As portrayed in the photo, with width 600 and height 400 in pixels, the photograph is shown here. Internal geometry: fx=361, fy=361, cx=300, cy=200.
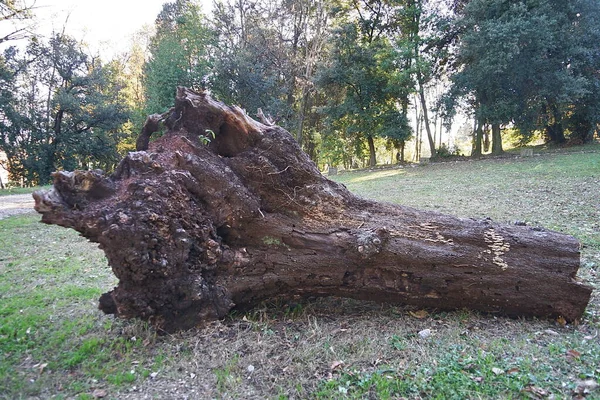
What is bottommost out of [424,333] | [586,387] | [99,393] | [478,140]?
[586,387]

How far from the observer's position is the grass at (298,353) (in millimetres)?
2656

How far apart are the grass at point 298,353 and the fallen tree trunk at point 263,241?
230 millimetres

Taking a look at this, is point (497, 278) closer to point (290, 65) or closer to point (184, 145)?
point (184, 145)

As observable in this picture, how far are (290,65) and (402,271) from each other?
2357 centimetres

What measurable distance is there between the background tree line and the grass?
16817 millimetres

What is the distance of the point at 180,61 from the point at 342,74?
9.72 m

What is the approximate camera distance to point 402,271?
3672 millimetres

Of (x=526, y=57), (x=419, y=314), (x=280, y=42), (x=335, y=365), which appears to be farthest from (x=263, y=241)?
(x=280, y=42)

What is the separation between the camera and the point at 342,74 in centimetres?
2219

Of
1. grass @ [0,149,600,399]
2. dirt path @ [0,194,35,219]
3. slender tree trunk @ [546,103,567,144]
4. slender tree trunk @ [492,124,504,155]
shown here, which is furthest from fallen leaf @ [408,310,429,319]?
slender tree trunk @ [546,103,567,144]

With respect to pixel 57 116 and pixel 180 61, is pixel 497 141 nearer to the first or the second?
pixel 180 61

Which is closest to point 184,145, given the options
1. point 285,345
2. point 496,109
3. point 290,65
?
point 285,345

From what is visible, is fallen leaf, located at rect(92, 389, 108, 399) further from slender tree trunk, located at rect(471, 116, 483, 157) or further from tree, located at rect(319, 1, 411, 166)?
slender tree trunk, located at rect(471, 116, 483, 157)

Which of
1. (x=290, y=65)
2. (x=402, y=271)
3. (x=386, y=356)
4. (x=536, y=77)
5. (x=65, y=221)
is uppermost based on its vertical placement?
(x=290, y=65)
